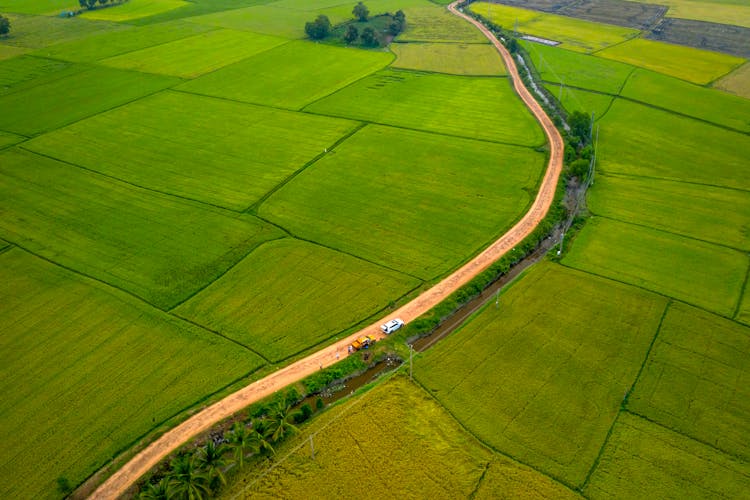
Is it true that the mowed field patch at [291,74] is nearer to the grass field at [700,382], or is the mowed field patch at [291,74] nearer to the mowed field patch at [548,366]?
the mowed field patch at [548,366]

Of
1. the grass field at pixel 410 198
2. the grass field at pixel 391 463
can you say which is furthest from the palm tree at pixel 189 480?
the grass field at pixel 410 198

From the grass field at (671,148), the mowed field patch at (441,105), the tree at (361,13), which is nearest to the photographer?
the grass field at (671,148)

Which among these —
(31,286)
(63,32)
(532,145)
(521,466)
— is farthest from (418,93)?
(63,32)

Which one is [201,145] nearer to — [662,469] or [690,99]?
[662,469]

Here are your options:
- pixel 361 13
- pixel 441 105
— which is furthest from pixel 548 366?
pixel 361 13

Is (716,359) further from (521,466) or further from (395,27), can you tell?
(395,27)

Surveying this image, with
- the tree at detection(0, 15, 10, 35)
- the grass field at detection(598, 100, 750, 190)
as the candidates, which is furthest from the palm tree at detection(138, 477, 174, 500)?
the tree at detection(0, 15, 10, 35)

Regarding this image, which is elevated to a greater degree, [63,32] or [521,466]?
[63,32]
